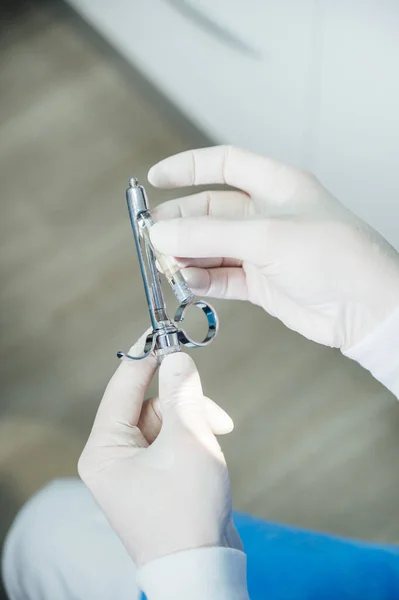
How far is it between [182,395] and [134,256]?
70 centimetres

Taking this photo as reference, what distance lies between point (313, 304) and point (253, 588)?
0.39 meters

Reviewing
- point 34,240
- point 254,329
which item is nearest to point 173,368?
point 254,329

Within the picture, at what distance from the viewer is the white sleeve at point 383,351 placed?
2.58 feet

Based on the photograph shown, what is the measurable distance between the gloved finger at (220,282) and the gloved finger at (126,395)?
6.1 inches

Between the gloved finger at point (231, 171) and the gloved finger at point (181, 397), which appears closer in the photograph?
the gloved finger at point (181, 397)

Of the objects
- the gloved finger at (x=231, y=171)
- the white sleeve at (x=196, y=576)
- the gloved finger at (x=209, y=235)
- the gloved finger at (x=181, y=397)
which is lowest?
the white sleeve at (x=196, y=576)

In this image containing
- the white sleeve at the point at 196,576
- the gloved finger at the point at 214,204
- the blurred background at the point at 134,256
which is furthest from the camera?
the blurred background at the point at 134,256

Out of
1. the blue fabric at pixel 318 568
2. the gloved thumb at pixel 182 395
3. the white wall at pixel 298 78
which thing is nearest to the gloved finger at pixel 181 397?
the gloved thumb at pixel 182 395

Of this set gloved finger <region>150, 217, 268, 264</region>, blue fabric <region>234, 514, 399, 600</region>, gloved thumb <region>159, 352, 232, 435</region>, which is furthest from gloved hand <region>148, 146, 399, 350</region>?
blue fabric <region>234, 514, 399, 600</region>

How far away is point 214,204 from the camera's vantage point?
0.91 meters

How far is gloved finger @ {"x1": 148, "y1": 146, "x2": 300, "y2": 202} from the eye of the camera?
0.83 meters

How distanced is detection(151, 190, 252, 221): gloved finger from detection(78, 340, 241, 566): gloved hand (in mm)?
245

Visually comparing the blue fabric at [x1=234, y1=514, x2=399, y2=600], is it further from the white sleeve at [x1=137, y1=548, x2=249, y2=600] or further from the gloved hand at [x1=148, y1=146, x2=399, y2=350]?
the gloved hand at [x1=148, y1=146, x2=399, y2=350]

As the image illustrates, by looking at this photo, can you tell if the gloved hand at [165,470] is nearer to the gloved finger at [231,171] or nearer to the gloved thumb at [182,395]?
the gloved thumb at [182,395]
